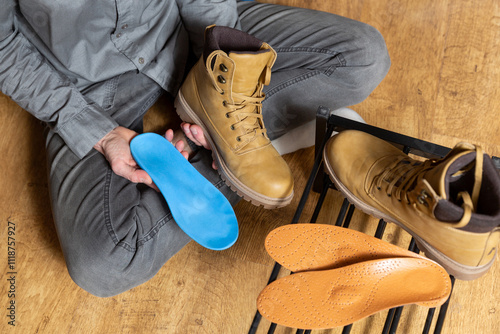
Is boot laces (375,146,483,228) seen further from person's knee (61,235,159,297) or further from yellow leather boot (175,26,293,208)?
person's knee (61,235,159,297)

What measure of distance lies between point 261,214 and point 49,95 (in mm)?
532

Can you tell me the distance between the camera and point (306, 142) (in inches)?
40.6

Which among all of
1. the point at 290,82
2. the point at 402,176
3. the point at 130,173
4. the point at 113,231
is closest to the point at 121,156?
the point at 130,173

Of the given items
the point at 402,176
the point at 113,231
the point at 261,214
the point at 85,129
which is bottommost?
the point at 261,214

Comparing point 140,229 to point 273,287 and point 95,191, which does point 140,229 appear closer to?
point 95,191

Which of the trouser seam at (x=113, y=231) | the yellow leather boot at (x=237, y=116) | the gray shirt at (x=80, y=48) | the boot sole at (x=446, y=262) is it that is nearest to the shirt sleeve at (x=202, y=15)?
the gray shirt at (x=80, y=48)

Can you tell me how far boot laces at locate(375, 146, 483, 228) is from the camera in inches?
22.2

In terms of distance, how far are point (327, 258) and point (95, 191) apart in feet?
1.52

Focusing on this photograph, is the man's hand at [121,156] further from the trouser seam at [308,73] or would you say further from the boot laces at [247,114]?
the trouser seam at [308,73]

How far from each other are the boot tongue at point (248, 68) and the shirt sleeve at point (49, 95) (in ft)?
0.91

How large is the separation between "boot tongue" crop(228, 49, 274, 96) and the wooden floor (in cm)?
34

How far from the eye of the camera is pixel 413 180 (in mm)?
647

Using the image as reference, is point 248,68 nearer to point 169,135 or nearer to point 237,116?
point 237,116

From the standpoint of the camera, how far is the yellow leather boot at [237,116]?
0.74 meters
